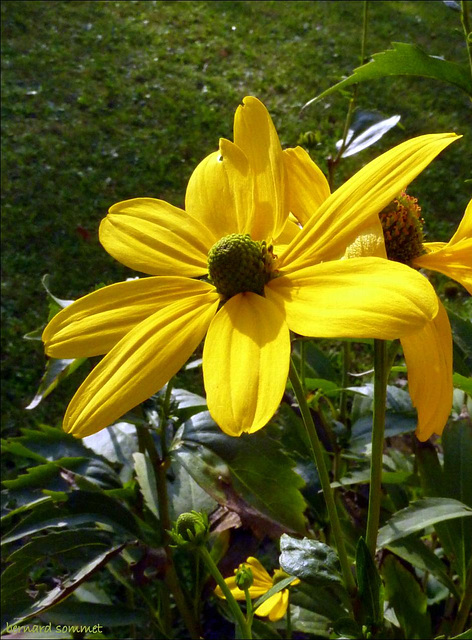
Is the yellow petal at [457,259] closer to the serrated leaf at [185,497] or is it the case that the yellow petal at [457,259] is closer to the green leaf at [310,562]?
the green leaf at [310,562]

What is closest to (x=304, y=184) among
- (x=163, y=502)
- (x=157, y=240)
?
(x=157, y=240)

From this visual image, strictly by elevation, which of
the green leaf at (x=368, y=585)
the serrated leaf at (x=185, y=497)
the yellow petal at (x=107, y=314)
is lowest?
the serrated leaf at (x=185, y=497)

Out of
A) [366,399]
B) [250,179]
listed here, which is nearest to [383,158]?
[250,179]

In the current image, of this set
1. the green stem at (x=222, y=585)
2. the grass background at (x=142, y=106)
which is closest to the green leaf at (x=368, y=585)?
the green stem at (x=222, y=585)

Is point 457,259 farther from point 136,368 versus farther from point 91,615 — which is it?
point 91,615

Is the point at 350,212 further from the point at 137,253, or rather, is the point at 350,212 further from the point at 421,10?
the point at 421,10
